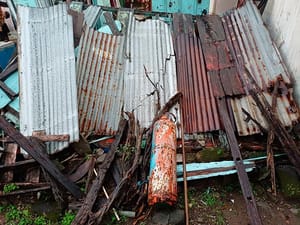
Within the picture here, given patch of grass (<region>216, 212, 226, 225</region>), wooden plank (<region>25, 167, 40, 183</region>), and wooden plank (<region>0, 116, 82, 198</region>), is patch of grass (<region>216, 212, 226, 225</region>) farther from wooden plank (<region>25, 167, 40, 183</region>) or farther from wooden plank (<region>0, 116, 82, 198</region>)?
wooden plank (<region>25, 167, 40, 183</region>)

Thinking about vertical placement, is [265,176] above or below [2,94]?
below

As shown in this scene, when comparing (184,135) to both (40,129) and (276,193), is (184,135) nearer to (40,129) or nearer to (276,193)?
(276,193)

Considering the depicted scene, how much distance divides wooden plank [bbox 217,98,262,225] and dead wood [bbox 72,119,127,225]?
170 cm

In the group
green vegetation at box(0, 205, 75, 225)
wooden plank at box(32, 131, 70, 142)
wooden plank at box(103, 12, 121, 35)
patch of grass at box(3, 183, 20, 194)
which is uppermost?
wooden plank at box(103, 12, 121, 35)

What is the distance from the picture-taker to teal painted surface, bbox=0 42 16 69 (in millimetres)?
6348

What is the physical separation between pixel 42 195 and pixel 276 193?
3.67m

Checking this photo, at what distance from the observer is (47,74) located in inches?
216

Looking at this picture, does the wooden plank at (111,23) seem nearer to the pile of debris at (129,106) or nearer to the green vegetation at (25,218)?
the pile of debris at (129,106)

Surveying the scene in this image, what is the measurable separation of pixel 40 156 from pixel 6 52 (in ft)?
8.48

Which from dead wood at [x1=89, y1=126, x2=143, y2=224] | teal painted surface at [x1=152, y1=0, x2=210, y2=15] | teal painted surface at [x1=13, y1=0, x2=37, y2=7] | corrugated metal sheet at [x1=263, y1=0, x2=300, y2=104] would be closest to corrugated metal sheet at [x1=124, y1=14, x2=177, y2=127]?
dead wood at [x1=89, y1=126, x2=143, y2=224]

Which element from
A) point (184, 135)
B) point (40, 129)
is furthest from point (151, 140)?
point (40, 129)

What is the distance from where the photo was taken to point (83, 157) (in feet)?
17.8

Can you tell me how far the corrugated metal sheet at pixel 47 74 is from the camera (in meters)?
5.24

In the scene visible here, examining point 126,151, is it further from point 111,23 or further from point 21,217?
point 111,23
